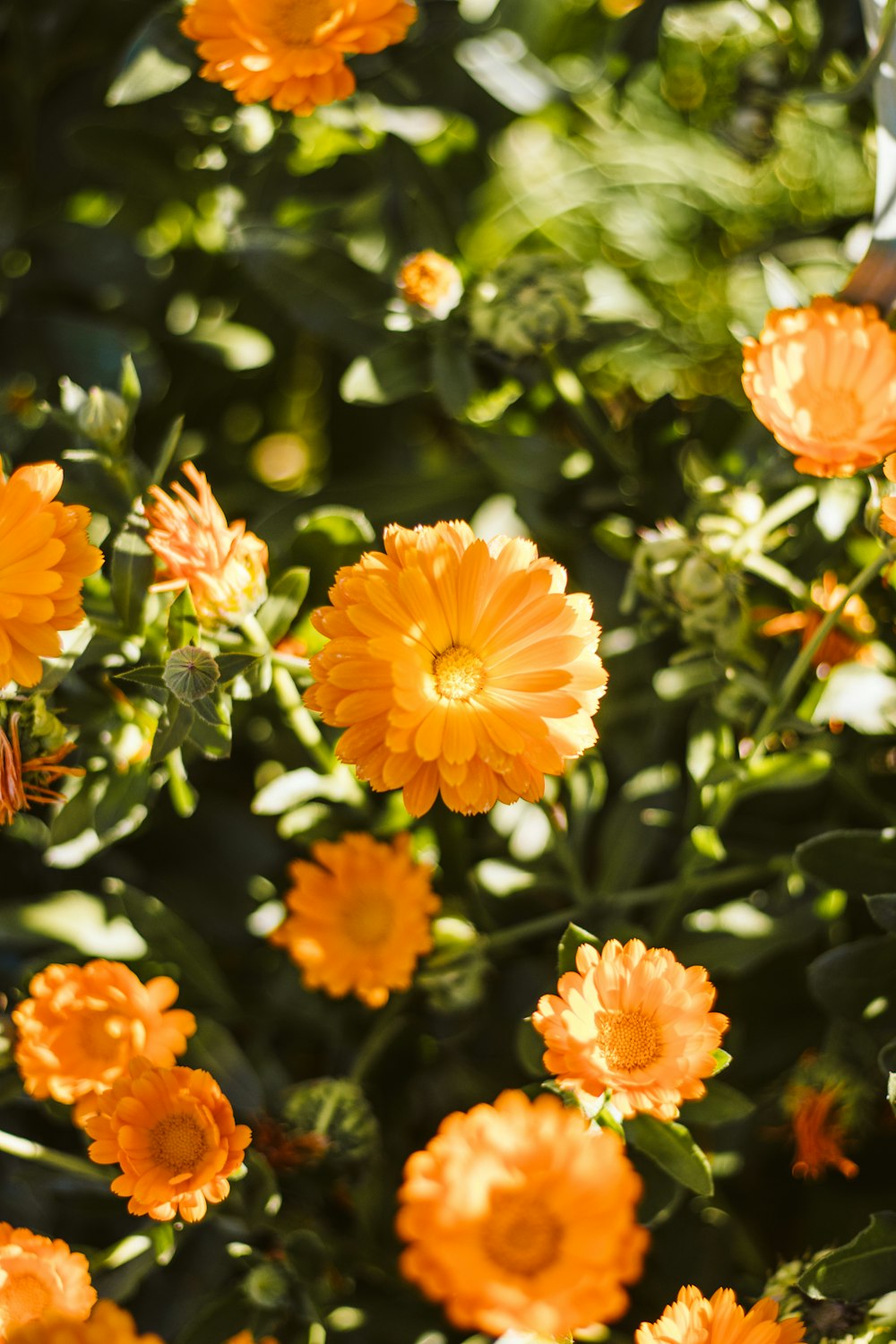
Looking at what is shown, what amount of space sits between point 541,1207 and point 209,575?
Answer: 21.3 inches

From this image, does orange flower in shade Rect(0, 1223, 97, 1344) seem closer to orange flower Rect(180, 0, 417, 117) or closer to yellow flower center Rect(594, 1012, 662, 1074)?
yellow flower center Rect(594, 1012, 662, 1074)

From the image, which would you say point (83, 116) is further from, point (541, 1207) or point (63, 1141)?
point (541, 1207)

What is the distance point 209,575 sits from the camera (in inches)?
34.8

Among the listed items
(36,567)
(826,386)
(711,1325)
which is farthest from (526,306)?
(711,1325)

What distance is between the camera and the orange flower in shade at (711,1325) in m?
0.76

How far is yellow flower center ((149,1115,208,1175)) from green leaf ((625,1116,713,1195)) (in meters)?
0.38

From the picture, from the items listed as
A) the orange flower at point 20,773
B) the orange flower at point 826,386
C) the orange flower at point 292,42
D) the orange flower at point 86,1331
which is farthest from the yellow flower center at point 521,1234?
the orange flower at point 292,42

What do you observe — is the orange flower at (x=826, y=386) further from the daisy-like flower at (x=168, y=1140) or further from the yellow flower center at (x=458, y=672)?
the daisy-like flower at (x=168, y=1140)

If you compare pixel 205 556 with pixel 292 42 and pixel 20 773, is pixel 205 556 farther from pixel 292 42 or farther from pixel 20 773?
pixel 292 42

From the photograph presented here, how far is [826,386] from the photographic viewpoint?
0.97m

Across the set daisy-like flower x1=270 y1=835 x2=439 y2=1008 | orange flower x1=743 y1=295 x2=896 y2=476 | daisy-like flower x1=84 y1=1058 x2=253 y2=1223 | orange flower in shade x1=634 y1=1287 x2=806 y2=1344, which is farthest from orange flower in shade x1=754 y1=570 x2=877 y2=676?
daisy-like flower x1=84 y1=1058 x2=253 y2=1223

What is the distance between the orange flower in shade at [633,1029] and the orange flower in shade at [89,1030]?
39 cm

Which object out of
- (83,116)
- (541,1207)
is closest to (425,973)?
(541,1207)

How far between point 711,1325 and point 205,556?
71cm
